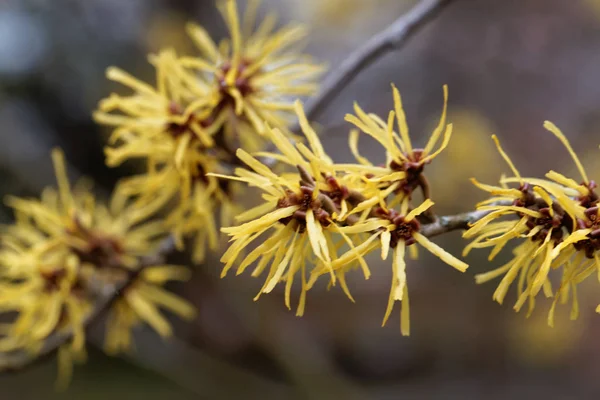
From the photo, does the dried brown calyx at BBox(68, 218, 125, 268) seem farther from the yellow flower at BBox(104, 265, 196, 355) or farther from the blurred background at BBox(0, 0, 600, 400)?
the blurred background at BBox(0, 0, 600, 400)

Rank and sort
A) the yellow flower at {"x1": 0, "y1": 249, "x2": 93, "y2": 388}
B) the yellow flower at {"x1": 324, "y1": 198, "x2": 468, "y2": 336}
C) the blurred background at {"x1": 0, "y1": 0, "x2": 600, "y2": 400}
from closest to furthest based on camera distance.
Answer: the yellow flower at {"x1": 324, "y1": 198, "x2": 468, "y2": 336}
the yellow flower at {"x1": 0, "y1": 249, "x2": 93, "y2": 388}
the blurred background at {"x1": 0, "y1": 0, "x2": 600, "y2": 400}

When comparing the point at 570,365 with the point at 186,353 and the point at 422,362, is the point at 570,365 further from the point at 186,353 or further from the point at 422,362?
the point at 186,353

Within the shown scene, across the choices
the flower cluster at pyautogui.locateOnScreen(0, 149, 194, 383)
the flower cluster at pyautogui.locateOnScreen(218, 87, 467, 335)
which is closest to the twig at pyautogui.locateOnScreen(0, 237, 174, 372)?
the flower cluster at pyautogui.locateOnScreen(0, 149, 194, 383)

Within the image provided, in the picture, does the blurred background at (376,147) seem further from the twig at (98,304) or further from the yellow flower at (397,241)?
the yellow flower at (397,241)

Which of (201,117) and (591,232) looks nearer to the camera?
(591,232)

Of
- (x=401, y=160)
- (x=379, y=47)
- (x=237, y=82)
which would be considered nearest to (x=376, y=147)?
(x=379, y=47)

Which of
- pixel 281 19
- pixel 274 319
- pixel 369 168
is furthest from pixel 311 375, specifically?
pixel 281 19

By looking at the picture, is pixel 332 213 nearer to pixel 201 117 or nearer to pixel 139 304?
pixel 201 117
